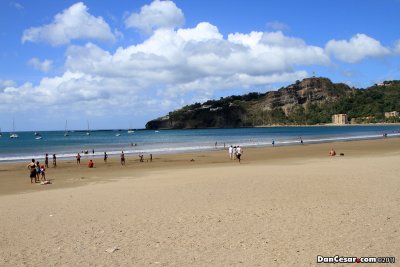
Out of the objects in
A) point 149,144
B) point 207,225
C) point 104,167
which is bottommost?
point 104,167

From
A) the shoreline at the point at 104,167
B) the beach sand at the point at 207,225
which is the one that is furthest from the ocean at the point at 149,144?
the beach sand at the point at 207,225

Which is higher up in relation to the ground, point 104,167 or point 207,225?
point 207,225

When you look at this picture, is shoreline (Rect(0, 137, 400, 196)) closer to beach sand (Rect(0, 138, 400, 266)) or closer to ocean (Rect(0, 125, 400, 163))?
beach sand (Rect(0, 138, 400, 266))

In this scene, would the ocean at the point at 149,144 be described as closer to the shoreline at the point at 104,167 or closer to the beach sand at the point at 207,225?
the shoreline at the point at 104,167

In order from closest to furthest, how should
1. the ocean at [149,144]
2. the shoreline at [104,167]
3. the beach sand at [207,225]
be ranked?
the beach sand at [207,225], the shoreline at [104,167], the ocean at [149,144]

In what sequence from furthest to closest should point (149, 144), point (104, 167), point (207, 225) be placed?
point (149, 144), point (104, 167), point (207, 225)

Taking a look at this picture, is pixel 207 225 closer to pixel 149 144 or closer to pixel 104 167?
pixel 104 167

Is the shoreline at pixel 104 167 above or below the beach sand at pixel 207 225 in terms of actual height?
below

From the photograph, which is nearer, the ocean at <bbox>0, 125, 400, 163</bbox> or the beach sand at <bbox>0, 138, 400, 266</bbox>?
the beach sand at <bbox>0, 138, 400, 266</bbox>

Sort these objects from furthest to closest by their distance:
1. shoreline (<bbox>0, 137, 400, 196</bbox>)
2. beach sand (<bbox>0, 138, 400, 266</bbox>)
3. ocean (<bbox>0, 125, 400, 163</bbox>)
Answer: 1. ocean (<bbox>0, 125, 400, 163</bbox>)
2. shoreline (<bbox>0, 137, 400, 196</bbox>)
3. beach sand (<bbox>0, 138, 400, 266</bbox>)

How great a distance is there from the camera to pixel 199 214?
1151 cm

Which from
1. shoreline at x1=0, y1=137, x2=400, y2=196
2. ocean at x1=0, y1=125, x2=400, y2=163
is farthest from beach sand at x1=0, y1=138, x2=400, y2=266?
ocean at x1=0, y1=125, x2=400, y2=163

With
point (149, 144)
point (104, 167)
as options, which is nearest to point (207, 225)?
point (104, 167)

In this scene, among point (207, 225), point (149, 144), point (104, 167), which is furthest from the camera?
point (149, 144)
